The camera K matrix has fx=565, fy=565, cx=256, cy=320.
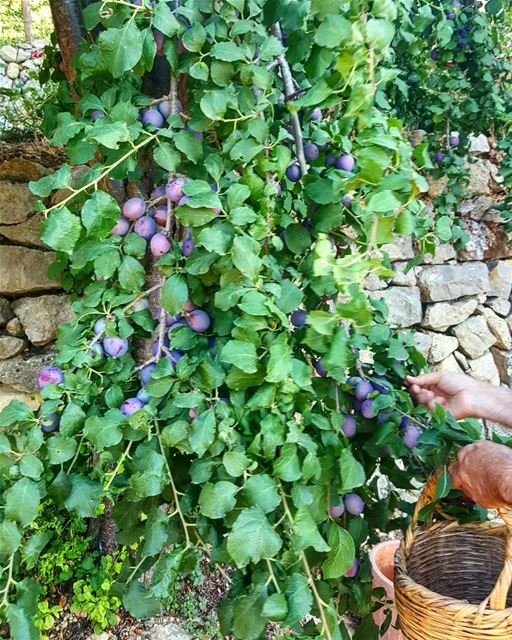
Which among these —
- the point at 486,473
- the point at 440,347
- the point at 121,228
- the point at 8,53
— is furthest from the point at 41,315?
the point at 8,53

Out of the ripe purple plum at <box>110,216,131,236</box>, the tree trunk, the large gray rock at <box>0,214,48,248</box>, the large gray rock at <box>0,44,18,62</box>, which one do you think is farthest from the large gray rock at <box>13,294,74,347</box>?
the tree trunk

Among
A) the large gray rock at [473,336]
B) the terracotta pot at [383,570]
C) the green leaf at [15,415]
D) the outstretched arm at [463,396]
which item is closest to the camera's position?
the green leaf at [15,415]

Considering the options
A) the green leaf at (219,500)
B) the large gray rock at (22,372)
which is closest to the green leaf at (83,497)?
the green leaf at (219,500)

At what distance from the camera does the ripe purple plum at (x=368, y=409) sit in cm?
81

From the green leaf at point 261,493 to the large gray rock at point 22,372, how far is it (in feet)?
4.47

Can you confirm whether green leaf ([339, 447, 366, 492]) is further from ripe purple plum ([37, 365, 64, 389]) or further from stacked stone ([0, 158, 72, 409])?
stacked stone ([0, 158, 72, 409])

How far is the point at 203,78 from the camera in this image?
0.69m

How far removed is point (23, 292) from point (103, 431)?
4.34 ft

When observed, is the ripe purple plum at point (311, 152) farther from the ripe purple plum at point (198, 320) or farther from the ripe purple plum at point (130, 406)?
the ripe purple plum at point (130, 406)

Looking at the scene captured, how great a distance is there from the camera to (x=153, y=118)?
2.46ft

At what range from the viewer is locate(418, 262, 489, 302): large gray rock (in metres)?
2.77

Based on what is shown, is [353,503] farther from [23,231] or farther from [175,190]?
[23,231]

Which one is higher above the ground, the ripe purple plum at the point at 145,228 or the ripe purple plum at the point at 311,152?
the ripe purple plum at the point at 311,152

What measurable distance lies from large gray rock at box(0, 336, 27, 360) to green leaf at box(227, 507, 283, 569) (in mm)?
1465
